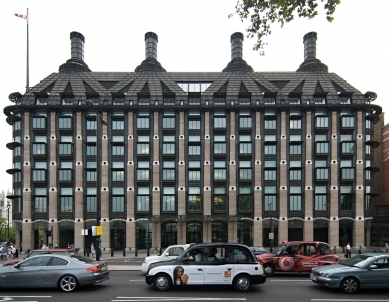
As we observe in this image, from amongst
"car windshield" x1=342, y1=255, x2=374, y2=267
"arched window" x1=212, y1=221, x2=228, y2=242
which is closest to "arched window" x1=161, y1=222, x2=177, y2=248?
"arched window" x1=212, y1=221, x2=228, y2=242

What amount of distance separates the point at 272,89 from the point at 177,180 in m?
19.2

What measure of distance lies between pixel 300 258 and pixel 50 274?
447 inches

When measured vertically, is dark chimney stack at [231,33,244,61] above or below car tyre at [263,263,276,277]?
above

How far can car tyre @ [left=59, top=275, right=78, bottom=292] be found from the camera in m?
11.9

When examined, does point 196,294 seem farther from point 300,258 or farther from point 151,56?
point 151,56

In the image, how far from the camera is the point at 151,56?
5231 centimetres

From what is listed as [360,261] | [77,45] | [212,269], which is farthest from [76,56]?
[360,261]

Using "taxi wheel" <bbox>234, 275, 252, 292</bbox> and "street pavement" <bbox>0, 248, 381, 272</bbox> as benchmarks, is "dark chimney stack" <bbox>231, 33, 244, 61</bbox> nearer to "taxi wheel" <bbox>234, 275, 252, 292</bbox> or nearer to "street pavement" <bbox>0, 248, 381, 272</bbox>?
"street pavement" <bbox>0, 248, 381, 272</bbox>

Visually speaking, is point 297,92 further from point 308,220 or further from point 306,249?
point 306,249

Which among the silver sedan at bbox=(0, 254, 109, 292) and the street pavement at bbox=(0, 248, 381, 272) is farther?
the street pavement at bbox=(0, 248, 381, 272)

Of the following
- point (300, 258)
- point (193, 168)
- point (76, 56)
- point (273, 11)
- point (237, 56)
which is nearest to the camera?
point (273, 11)

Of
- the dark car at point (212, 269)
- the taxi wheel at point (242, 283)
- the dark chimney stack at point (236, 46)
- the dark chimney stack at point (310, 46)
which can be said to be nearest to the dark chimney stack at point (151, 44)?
the dark chimney stack at point (236, 46)

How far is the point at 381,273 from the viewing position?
11.6 metres

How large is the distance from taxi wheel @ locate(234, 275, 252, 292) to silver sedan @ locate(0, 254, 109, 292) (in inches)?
209
